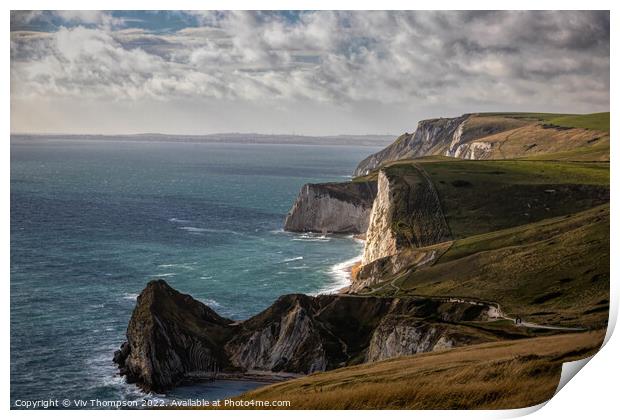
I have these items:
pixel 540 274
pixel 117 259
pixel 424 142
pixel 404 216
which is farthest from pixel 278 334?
pixel 424 142

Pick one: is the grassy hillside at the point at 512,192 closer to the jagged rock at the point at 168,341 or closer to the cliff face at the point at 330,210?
the cliff face at the point at 330,210

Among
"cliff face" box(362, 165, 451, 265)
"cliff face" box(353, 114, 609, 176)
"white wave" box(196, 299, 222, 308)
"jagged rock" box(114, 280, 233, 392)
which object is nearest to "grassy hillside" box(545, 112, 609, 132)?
"cliff face" box(353, 114, 609, 176)

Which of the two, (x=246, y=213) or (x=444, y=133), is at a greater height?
(x=444, y=133)

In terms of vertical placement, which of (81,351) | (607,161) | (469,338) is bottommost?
(81,351)

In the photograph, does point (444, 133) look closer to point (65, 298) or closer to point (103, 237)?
point (103, 237)

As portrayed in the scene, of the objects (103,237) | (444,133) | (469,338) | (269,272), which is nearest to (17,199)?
(103,237)

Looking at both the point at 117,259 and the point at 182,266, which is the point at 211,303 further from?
the point at 117,259

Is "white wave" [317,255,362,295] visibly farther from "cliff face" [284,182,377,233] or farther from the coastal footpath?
"cliff face" [284,182,377,233]

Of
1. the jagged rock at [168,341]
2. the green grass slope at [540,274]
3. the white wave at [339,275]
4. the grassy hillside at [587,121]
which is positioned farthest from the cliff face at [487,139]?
the jagged rock at [168,341]
